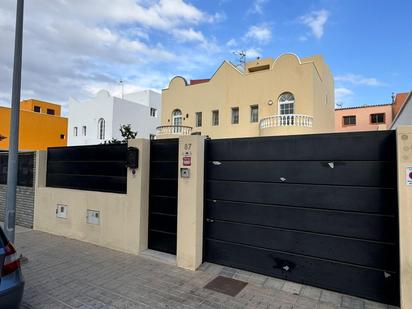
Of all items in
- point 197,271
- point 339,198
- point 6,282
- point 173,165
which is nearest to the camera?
point 6,282

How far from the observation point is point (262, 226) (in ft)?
14.0

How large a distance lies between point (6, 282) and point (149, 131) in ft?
91.1

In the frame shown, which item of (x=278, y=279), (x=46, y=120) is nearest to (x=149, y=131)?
(x=46, y=120)

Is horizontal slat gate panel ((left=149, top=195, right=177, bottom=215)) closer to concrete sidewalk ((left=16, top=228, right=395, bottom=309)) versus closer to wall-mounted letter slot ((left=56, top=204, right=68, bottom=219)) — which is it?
concrete sidewalk ((left=16, top=228, right=395, bottom=309))

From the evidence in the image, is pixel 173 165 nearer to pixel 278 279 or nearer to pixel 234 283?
pixel 234 283

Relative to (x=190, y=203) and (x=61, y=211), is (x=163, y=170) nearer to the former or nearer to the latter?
(x=190, y=203)

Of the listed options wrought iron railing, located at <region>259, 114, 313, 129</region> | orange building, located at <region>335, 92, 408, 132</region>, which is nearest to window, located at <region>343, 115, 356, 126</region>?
orange building, located at <region>335, 92, 408, 132</region>

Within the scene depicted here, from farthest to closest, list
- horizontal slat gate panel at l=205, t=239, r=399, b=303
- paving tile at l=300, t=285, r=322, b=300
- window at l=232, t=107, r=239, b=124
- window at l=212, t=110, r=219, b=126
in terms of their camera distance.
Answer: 1. window at l=212, t=110, r=219, b=126
2. window at l=232, t=107, r=239, b=124
3. paving tile at l=300, t=285, r=322, b=300
4. horizontal slat gate panel at l=205, t=239, r=399, b=303

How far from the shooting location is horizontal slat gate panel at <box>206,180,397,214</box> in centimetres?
352

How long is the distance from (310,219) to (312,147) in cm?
100

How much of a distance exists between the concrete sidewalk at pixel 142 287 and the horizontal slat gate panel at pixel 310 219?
0.79 metres

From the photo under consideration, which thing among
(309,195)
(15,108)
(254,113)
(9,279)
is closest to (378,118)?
(254,113)

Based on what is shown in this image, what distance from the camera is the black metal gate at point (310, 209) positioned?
3504 millimetres

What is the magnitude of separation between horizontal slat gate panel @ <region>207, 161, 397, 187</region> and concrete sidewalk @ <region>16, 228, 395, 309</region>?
145cm
